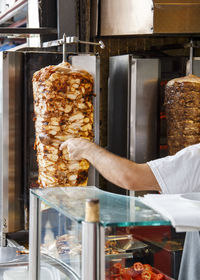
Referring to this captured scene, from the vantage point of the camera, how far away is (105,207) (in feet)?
3.55

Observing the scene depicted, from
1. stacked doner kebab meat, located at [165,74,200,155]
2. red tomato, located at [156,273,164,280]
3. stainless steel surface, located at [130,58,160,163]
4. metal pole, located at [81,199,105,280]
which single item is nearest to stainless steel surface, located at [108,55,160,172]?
stainless steel surface, located at [130,58,160,163]

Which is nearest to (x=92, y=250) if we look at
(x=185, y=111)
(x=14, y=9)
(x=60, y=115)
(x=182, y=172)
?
(x=182, y=172)

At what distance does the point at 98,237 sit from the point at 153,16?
205 centimetres

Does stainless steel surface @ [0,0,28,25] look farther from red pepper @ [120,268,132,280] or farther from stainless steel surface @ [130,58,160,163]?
red pepper @ [120,268,132,280]

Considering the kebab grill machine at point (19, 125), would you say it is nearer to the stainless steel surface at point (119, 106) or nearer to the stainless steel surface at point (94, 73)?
the stainless steel surface at point (94, 73)

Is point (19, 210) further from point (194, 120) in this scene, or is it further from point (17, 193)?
point (194, 120)

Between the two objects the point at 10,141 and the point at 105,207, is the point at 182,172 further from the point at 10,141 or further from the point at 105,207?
the point at 10,141

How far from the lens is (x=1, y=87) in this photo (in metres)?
2.46

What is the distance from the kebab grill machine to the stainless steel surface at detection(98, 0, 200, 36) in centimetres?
49

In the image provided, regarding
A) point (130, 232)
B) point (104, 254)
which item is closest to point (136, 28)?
point (130, 232)

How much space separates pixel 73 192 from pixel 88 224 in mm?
368

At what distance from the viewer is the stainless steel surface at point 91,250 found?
0.95m

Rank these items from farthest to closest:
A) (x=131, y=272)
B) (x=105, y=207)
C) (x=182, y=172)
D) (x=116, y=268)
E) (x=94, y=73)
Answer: (x=94, y=73), (x=182, y=172), (x=131, y=272), (x=116, y=268), (x=105, y=207)

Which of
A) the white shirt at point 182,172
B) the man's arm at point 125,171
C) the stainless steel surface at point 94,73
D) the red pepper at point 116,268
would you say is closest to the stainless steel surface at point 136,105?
the stainless steel surface at point 94,73
